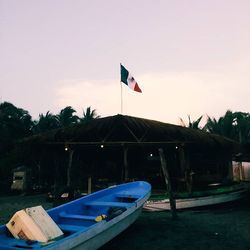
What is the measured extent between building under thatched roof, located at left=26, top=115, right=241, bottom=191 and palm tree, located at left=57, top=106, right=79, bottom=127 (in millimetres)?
9969

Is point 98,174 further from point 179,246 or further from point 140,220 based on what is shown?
point 179,246

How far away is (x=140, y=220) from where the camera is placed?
386 inches

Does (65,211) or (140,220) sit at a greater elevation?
(65,211)

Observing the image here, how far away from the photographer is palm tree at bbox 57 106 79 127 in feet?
95.1

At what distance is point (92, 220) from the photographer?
6484 mm

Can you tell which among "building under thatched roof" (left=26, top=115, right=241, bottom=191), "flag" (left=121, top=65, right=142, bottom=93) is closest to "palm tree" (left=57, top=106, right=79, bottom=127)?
"building under thatched roof" (left=26, top=115, right=241, bottom=191)

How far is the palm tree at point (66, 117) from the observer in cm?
2900

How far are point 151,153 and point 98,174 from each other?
153 inches

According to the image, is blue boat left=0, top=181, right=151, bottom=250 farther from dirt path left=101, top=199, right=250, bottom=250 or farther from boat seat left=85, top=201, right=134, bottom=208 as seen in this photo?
dirt path left=101, top=199, right=250, bottom=250

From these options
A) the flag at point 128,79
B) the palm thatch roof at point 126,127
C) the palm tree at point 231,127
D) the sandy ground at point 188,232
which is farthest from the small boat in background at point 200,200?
the palm tree at point 231,127

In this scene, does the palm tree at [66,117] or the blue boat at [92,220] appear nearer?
the blue boat at [92,220]

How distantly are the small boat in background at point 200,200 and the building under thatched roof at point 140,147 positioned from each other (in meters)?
1.45

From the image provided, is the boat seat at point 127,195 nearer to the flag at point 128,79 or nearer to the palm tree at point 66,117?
the flag at point 128,79

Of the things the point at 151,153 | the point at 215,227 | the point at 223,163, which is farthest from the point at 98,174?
the point at 215,227
